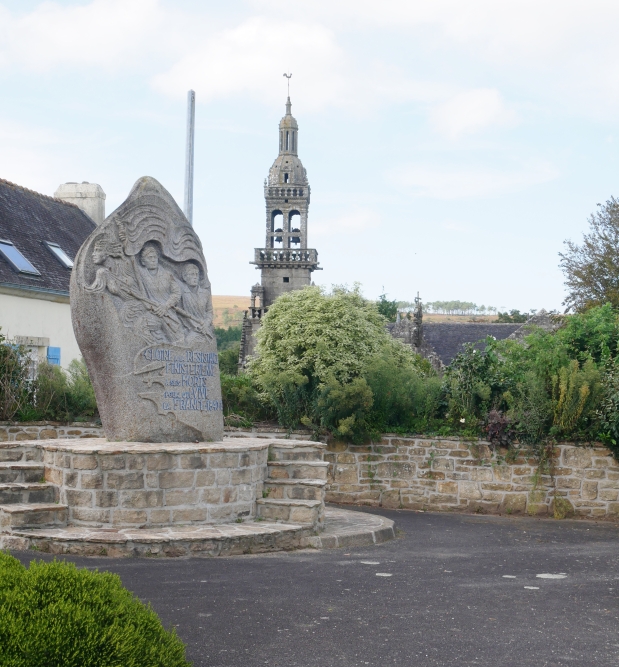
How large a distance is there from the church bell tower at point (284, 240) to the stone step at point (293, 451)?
43123mm

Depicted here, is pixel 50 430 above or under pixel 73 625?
above

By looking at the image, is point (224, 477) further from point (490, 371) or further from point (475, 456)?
point (490, 371)

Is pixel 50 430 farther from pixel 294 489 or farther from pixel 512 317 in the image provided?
pixel 512 317

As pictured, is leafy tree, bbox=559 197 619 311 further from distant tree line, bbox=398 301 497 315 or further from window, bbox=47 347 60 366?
distant tree line, bbox=398 301 497 315

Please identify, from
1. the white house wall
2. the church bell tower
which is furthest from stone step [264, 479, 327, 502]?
the church bell tower

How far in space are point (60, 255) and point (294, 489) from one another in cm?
1543

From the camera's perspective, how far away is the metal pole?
16.2 m

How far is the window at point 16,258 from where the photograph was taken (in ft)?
67.3

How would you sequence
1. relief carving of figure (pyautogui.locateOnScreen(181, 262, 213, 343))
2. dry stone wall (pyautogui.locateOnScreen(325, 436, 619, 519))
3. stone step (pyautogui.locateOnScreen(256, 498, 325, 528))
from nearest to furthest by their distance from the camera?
stone step (pyautogui.locateOnScreen(256, 498, 325, 528))
relief carving of figure (pyautogui.locateOnScreen(181, 262, 213, 343))
dry stone wall (pyautogui.locateOnScreen(325, 436, 619, 519))

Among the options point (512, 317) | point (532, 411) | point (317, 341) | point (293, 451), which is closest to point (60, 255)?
point (317, 341)

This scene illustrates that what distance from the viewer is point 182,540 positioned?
25.8 feet

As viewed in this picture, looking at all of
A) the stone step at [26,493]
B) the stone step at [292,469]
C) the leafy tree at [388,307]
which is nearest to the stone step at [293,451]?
the stone step at [292,469]

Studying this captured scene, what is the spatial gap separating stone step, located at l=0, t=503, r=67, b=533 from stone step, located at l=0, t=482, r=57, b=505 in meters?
0.09

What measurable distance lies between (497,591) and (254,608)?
212cm
